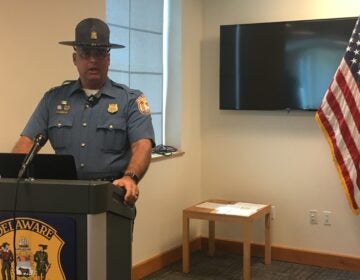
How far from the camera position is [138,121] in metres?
2.22

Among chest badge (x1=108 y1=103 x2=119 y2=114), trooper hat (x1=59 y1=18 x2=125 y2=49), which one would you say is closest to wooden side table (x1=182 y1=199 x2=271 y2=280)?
chest badge (x1=108 y1=103 x2=119 y2=114)

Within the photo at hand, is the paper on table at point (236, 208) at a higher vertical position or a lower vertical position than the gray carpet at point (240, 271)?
higher

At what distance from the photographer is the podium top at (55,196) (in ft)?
4.97

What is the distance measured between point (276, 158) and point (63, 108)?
246cm

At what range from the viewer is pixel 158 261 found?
4172mm

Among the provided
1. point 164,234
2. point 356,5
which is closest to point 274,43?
point 356,5

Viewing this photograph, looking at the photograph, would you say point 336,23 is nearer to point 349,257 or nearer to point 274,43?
point 274,43

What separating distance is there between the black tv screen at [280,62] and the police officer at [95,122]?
2.15m

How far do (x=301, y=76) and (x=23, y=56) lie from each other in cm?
212

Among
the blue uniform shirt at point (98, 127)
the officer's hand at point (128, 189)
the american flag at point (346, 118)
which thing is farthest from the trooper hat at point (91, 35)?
the american flag at point (346, 118)

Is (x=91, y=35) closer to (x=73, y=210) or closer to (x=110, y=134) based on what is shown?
(x=110, y=134)

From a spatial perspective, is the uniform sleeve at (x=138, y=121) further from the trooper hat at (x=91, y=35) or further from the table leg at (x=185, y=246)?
A: the table leg at (x=185, y=246)

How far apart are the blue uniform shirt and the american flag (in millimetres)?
2050

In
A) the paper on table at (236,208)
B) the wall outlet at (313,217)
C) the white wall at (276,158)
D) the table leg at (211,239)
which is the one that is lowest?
the table leg at (211,239)
